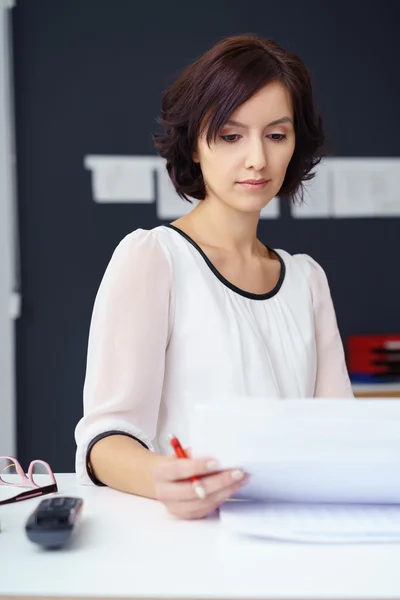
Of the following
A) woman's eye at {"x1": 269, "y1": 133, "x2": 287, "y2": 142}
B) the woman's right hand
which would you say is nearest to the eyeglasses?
the woman's right hand

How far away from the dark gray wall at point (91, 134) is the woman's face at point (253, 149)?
225 centimetres

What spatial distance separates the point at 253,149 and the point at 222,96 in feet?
0.38

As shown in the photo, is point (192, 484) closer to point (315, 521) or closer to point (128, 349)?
point (315, 521)

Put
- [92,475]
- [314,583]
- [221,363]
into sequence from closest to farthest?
[314,583]
[92,475]
[221,363]

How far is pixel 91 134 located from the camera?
146 inches

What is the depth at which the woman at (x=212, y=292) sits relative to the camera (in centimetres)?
135

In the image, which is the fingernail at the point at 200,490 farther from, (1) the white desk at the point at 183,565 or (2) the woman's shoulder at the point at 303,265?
(2) the woman's shoulder at the point at 303,265

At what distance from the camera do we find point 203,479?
Result: 3.06 ft

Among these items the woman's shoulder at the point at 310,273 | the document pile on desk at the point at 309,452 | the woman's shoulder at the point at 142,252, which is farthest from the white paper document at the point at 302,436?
the woman's shoulder at the point at 310,273

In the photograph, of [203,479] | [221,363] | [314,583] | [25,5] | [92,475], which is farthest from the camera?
[25,5]

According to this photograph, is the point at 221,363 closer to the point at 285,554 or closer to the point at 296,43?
the point at 285,554

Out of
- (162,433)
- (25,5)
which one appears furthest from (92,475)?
(25,5)

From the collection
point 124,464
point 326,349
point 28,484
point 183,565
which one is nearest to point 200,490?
point 183,565

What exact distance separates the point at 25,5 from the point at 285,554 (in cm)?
339
